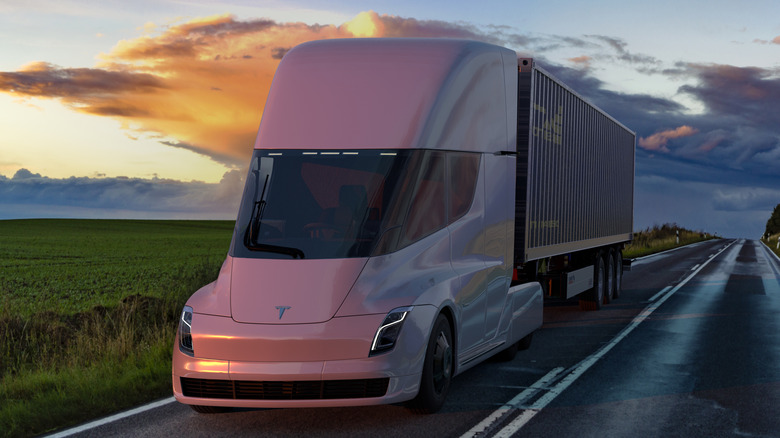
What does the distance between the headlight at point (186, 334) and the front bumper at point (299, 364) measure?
136 millimetres

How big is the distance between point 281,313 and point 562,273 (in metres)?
7.39

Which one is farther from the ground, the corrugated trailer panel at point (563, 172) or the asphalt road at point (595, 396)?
the corrugated trailer panel at point (563, 172)

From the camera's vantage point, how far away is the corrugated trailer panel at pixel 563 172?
33.7ft

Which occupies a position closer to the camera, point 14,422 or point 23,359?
point 14,422

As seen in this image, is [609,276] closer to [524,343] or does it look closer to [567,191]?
[567,191]

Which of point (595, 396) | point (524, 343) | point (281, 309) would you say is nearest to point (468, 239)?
point (595, 396)

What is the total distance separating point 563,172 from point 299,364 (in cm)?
773

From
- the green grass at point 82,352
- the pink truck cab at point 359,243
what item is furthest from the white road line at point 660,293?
the pink truck cab at point 359,243

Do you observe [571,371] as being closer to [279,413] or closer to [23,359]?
[279,413]

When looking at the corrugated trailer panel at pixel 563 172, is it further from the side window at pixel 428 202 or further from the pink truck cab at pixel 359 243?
the side window at pixel 428 202

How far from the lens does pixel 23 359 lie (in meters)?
9.79

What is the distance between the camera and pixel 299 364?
228 inches

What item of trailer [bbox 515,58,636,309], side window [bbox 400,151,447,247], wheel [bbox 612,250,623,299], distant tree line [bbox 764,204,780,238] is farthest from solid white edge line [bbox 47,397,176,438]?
distant tree line [bbox 764,204,780,238]

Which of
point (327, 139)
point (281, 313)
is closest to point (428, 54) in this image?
point (327, 139)
